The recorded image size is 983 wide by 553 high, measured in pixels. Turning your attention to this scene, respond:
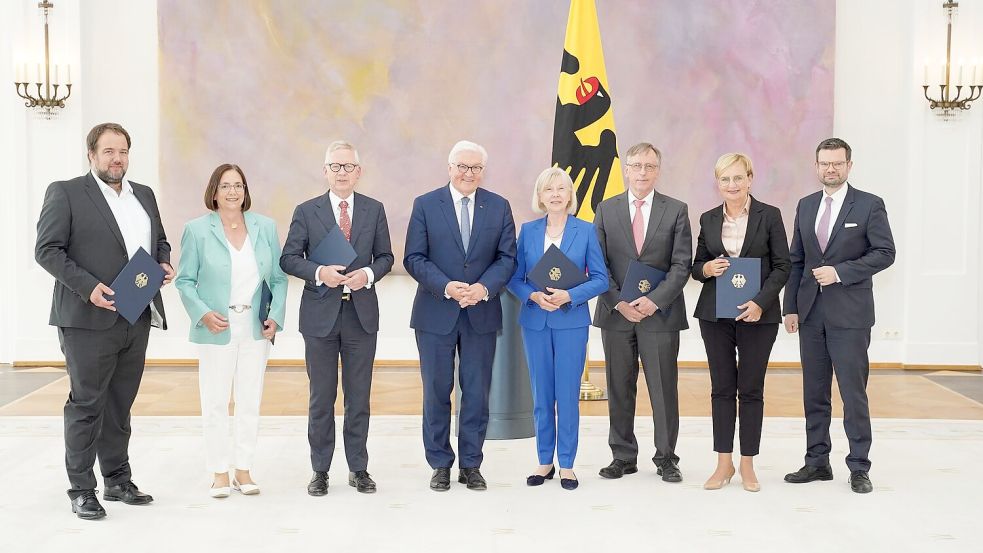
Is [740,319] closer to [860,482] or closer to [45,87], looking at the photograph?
[860,482]

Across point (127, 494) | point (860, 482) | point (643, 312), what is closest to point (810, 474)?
point (860, 482)

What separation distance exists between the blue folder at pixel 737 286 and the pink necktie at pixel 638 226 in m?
0.45

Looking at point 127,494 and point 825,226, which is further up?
point 825,226

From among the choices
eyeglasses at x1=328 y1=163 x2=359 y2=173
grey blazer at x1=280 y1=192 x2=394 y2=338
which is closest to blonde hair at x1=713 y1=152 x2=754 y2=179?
grey blazer at x1=280 y1=192 x2=394 y2=338

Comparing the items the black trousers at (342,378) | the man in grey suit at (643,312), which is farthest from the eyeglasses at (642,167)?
the black trousers at (342,378)

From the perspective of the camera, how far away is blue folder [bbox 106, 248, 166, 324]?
12.9 feet

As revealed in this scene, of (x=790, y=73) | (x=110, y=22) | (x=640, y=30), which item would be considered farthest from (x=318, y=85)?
(x=790, y=73)

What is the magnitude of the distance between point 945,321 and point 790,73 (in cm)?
253

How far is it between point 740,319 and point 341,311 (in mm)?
1857

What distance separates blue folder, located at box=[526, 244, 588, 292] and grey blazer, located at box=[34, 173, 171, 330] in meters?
1.82

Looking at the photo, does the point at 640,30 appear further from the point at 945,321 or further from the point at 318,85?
the point at 945,321

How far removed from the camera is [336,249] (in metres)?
4.28

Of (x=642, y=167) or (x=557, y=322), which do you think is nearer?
(x=557, y=322)

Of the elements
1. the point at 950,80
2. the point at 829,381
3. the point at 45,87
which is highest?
the point at 950,80
